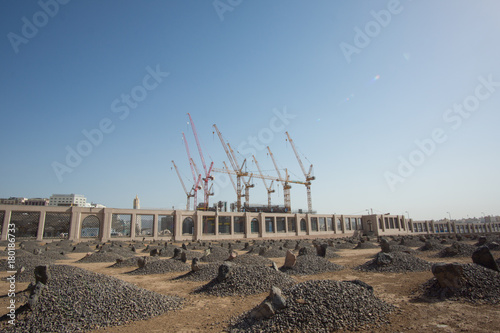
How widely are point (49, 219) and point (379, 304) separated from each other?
183 feet

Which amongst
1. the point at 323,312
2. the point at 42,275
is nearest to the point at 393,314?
the point at 323,312

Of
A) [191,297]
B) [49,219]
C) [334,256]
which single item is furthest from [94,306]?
[49,219]

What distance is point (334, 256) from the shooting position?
23562 mm

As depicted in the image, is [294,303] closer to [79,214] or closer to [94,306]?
[94,306]

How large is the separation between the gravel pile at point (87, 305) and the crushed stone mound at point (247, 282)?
200 centimetres

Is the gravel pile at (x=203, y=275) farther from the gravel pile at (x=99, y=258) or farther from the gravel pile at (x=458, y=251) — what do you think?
the gravel pile at (x=458, y=251)

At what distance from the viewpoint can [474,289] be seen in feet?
29.7

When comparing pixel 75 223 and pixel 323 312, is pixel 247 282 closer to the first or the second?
pixel 323 312

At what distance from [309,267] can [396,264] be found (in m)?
5.15

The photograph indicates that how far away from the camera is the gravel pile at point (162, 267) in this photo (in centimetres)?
1667

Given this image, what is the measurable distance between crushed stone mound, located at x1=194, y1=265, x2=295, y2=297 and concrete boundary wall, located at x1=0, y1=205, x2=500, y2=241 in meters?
43.2

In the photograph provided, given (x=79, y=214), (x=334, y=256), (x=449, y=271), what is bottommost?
(x=334, y=256)

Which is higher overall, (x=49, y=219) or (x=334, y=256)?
(x=49, y=219)

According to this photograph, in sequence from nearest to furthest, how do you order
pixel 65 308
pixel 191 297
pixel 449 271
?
pixel 65 308 → pixel 449 271 → pixel 191 297
